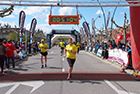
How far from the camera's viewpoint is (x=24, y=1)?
755cm

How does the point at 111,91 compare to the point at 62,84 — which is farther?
the point at 62,84

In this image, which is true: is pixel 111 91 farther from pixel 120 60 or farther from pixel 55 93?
pixel 120 60

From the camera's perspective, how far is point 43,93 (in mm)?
5121

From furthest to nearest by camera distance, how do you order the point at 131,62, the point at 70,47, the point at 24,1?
1. the point at 131,62
2. the point at 24,1
3. the point at 70,47

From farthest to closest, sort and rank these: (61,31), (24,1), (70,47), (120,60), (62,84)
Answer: (61,31)
(120,60)
(24,1)
(70,47)
(62,84)

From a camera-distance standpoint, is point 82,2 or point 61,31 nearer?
point 82,2

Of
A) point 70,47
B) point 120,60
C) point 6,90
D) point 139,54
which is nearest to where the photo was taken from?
point 6,90

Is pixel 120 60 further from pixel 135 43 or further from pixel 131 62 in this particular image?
pixel 135 43

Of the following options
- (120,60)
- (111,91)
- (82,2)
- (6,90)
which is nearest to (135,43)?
(120,60)

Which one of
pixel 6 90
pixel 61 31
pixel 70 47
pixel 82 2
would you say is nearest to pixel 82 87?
pixel 70 47

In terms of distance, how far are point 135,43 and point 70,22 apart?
432cm

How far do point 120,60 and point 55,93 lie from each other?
7.69m

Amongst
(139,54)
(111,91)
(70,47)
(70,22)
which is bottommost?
(111,91)

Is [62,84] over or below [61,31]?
below
